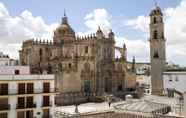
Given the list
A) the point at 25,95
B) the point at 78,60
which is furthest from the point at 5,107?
the point at 78,60

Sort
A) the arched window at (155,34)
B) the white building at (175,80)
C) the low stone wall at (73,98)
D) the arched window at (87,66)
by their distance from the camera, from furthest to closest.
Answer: the arched window at (87,66) → the arched window at (155,34) → the low stone wall at (73,98) → the white building at (175,80)

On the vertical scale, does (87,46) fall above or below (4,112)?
above

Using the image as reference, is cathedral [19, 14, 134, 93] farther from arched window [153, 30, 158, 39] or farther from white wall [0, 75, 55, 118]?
white wall [0, 75, 55, 118]

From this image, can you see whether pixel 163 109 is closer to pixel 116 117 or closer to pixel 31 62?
pixel 116 117

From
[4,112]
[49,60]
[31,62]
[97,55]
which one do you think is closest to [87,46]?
[97,55]

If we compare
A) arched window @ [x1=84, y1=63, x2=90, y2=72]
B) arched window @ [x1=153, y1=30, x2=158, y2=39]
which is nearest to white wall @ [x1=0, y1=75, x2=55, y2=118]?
arched window @ [x1=84, y1=63, x2=90, y2=72]

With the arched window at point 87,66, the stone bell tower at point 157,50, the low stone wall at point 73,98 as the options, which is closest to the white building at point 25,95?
the low stone wall at point 73,98

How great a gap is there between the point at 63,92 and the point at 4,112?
24251 mm

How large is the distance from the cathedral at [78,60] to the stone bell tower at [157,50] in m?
11.4

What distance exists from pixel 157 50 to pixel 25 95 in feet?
91.2

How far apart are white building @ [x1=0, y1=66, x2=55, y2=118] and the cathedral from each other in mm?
20546

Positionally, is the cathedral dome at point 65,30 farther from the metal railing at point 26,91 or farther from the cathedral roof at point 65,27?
the metal railing at point 26,91

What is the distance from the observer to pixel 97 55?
57812 millimetres

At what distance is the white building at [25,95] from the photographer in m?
28.3
